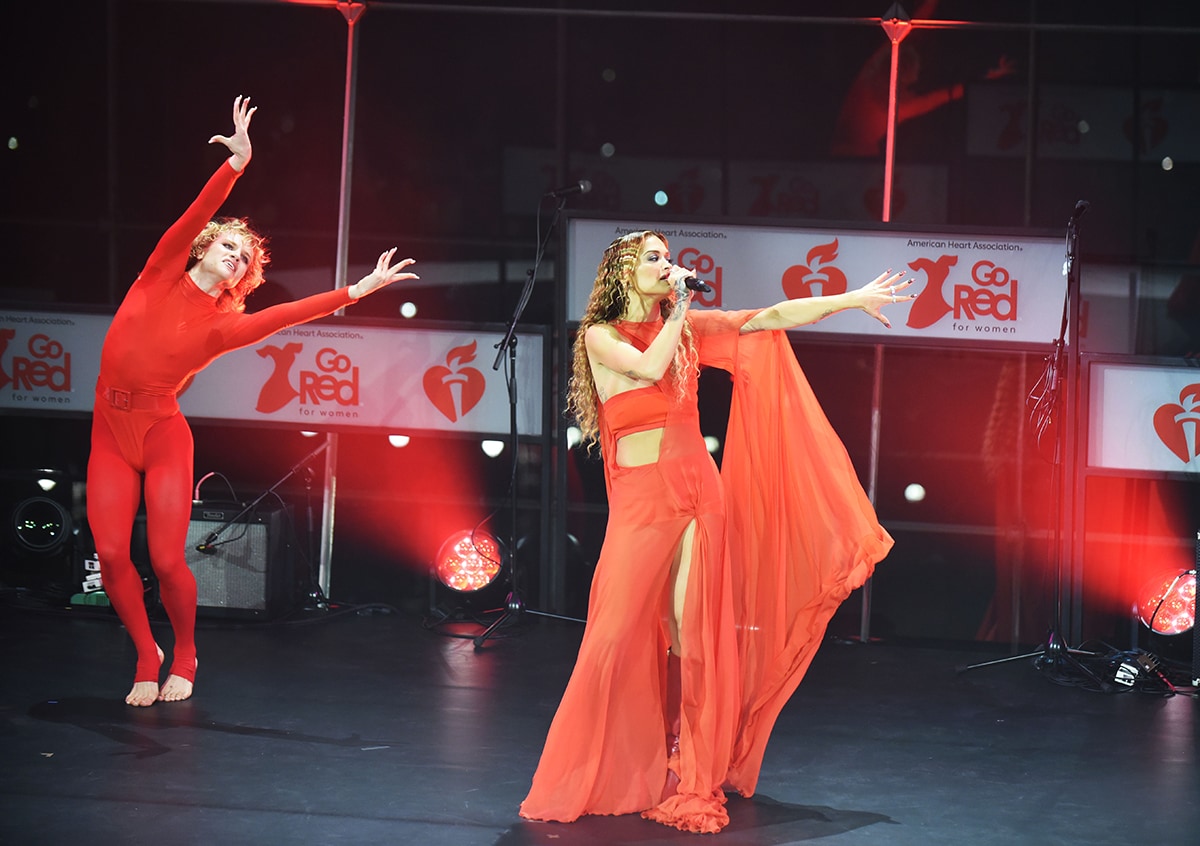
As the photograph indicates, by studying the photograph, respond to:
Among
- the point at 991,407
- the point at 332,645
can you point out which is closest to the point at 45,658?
the point at 332,645

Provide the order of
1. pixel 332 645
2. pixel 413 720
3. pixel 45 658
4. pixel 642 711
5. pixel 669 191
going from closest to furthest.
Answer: pixel 642 711 → pixel 413 720 → pixel 45 658 → pixel 332 645 → pixel 669 191

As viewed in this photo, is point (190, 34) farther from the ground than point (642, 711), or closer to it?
farther from the ground

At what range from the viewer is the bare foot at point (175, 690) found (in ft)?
16.6

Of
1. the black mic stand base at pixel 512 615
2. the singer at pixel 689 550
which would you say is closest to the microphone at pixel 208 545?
the black mic stand base at pixel 512 615

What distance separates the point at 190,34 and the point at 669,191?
274cm

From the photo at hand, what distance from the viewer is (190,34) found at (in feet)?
23.4

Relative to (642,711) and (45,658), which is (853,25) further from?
(45,658)

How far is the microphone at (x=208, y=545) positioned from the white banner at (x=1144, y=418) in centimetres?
413

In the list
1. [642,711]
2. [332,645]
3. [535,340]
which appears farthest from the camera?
[535,340]

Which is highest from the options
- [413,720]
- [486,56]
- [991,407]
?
[486,56]

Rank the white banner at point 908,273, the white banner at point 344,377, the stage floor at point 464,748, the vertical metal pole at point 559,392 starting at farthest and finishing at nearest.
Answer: the white banner at point 344,377 < the vertical metal pole at point 559,392 < the white banner at point 908,273 < the stage floor at point 464,748

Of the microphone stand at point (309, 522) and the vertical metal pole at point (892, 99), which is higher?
the vertical metal pole at point (892, 99)

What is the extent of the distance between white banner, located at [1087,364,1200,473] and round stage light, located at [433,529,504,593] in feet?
9.59

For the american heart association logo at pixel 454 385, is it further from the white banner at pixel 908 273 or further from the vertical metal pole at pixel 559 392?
the white banner at pixel 908 273
